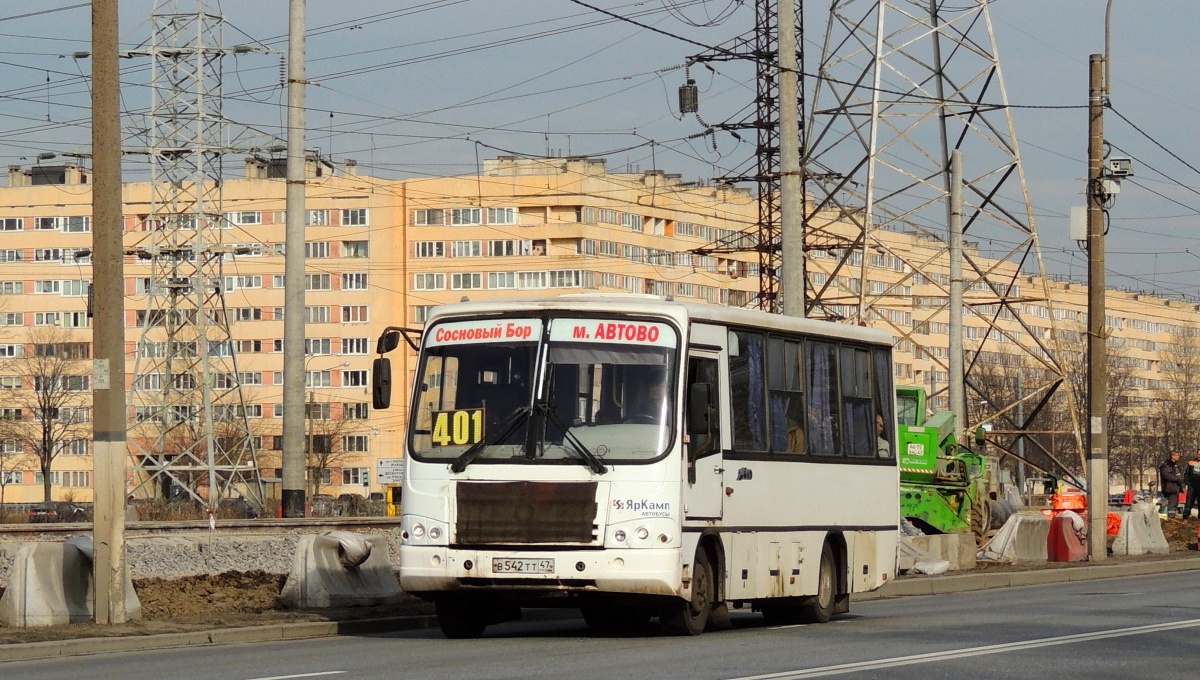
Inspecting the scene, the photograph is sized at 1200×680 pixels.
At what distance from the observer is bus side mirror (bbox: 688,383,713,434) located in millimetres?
16188

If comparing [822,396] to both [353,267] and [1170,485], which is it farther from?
[353,267]

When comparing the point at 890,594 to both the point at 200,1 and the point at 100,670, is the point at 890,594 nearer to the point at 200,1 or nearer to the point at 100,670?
the point at 100,670

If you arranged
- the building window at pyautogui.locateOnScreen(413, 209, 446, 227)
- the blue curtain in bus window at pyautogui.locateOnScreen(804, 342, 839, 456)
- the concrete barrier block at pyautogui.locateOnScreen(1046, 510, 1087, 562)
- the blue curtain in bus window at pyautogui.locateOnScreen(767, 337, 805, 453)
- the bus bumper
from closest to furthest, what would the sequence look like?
the bus bumper
the blue curtain in bus window at pyautogui.locateOnScreen(767, 337, 805, 453)
the blue curtain in bus window at pyautogui.locateOnScreen(804, 342, 839, 456)
the concrete barrier block at pyautogui.locateOnScreen(1046, 510, 1087, 562)
the building window at pyautogui.locateOnScreen(413, 209, 446, 227)

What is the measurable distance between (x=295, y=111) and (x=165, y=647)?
19.8 metres

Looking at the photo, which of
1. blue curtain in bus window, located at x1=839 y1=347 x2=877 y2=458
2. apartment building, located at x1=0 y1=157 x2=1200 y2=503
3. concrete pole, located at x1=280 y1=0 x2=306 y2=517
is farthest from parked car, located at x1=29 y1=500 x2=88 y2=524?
blue curtain in bus window, located at x1=839 y1=347 x2=877 y2=458

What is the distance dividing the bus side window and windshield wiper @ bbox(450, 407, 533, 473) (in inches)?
53.5

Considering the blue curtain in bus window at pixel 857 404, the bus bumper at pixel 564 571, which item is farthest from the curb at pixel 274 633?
the blue curtain in bus window at pixel 857 404

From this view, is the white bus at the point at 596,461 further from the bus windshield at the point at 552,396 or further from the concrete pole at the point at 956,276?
the concrete pole at the point at 956,276

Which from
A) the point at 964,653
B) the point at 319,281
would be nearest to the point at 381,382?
the point at 964,653

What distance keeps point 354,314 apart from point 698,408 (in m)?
112

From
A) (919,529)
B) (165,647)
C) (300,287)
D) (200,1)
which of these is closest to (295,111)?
(300,287)

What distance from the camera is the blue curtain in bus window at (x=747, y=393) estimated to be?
17.4 metres

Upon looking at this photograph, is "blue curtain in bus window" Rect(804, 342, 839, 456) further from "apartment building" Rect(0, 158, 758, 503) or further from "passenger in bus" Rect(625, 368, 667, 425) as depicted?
"apartment building" Rect(0, 158, 758, 503)

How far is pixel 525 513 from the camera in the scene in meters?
16.0
